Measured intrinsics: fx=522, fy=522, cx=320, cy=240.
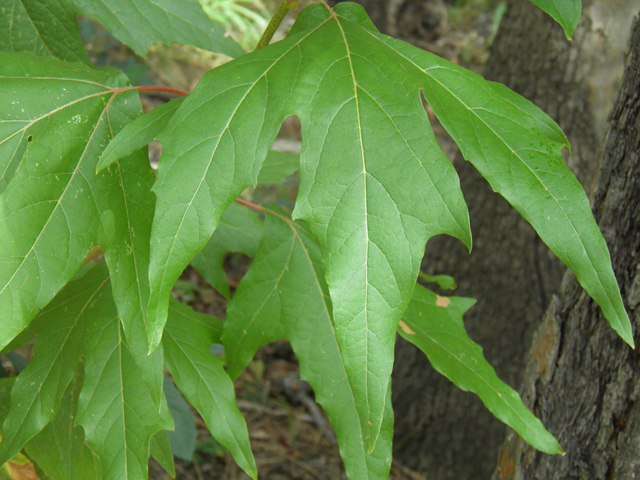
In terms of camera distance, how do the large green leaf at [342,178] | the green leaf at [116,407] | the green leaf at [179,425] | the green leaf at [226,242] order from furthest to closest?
the green leaf at [179,425], the green leaf at [226,242], the green leaf at [116,407], the large green leaf at [342,178]

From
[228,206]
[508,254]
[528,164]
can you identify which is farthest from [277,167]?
[508,254]

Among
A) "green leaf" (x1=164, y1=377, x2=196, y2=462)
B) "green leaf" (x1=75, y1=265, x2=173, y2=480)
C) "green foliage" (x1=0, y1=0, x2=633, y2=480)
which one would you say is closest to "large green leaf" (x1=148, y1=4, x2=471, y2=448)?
"green foliage" (x1=0, y1=0, x2=633, y2=480)

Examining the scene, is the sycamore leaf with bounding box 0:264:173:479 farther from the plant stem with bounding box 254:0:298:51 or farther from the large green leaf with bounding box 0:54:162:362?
the plant stem with bounding box 254:0:298:51

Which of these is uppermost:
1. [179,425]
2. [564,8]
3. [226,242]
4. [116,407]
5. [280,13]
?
[564,8]

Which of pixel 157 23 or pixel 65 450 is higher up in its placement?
pixel 157 23

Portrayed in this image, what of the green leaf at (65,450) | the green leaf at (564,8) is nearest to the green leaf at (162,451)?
the green leaf at (65,450)

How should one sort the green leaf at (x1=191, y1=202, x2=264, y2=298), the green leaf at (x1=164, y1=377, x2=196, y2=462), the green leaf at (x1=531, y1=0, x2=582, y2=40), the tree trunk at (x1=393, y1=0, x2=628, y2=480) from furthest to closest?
the tree trunk at (x1=393, y1=0, x2=628, y2=480) < the green leaf at (x1=164, y1=377, x2=196, y2=462) < the green leaf at (x1=191, y1=202, x2=264, y2=298) < the green leaf at (x1=531, y1=0, x2=582, y2=40)

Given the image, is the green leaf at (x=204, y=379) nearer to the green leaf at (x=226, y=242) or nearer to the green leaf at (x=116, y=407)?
the green leaf at (x=116, y=407)

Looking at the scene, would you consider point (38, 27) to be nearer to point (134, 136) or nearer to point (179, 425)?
point (134, 136)
